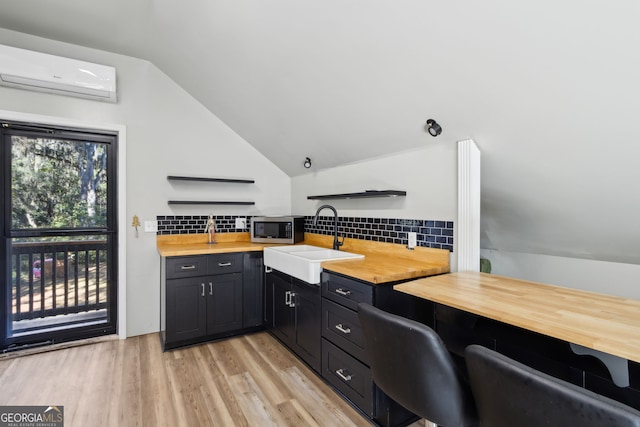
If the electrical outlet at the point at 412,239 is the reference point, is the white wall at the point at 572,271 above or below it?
below

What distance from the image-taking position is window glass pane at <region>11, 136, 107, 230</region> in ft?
8.70

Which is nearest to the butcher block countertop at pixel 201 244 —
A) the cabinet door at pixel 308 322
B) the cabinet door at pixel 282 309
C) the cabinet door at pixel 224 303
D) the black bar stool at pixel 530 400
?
the cabinet door at pixel 224 303

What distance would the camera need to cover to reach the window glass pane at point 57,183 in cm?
265

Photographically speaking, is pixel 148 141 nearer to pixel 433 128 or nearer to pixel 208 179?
pixel 208 179

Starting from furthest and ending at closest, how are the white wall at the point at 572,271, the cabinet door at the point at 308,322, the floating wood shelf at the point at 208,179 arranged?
the floating wood shelf at the point at 208,179 → the white wall at the point at 572,271 → the cabinet door at the point at 308,322

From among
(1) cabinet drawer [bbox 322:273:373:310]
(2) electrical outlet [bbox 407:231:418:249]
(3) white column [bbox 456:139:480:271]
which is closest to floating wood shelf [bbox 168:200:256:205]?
(1) cabinet drawer [bbox 322:273:373:310]

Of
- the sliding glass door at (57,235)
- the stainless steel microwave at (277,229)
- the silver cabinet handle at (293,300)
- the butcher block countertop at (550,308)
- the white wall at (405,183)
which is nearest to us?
the butcher block countertop at (550,308)

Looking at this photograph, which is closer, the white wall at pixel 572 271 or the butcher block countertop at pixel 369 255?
the butcher block countertop at pixel 369 255

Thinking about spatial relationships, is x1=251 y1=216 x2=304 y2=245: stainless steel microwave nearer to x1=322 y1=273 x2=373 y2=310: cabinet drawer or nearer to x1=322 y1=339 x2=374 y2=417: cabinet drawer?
x1=322 y1=273 x2=373 y2=310: cabinet drawer

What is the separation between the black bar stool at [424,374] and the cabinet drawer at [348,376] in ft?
2.08

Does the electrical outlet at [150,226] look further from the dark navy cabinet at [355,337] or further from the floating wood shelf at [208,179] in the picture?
the dark navy cabinet at [355,337]

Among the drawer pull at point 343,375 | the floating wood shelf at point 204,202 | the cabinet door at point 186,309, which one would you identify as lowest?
the drawer pull at point 343,375

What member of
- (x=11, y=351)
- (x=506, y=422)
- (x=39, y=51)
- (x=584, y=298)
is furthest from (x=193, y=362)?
(x=39, y=51)

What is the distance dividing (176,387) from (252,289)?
102cm
